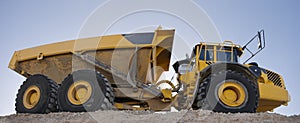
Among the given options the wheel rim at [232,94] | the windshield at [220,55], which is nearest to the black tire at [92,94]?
the wheel rim at [232,94]

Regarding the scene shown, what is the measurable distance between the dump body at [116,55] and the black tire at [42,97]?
0.40 meters

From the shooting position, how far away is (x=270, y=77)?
21.7 ft

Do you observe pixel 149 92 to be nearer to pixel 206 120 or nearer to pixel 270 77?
pixel 206 120

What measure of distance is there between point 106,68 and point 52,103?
1323 mm

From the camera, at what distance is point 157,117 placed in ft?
15.9

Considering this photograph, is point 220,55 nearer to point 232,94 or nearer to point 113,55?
point 232,94

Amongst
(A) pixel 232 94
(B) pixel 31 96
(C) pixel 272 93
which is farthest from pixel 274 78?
(B) pixel 31 96

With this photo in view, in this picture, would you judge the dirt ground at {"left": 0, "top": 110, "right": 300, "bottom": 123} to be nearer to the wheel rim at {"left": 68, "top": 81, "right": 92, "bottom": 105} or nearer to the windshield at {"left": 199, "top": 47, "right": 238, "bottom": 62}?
the wheel rim at {"left": 68, "top": 81, "right": 92, "bottom": 105}

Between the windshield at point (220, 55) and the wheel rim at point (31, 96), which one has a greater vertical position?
the windshield at point (220, 55)

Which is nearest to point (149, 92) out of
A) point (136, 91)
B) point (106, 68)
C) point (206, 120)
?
point (136, 91)

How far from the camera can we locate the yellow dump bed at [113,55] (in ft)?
20.4

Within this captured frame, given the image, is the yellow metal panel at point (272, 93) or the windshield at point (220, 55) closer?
the yellow metal panel at point (272, 93)

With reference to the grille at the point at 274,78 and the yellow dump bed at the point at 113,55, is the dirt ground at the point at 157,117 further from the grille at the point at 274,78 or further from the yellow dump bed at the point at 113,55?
the grille at the point at 274,78

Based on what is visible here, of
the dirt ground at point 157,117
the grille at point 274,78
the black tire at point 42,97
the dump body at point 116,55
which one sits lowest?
the dirt ground at point 157,117
